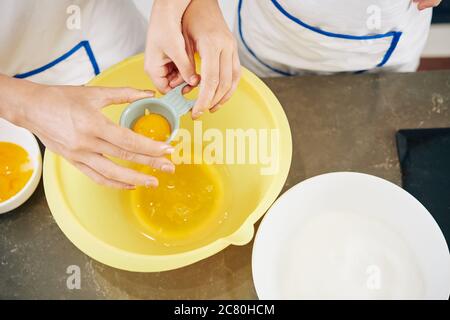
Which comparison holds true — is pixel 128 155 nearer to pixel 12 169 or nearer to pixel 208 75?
pixel 208 75

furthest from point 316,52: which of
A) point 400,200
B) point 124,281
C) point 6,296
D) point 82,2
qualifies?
point 6,296

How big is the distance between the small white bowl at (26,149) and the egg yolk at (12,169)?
11mm

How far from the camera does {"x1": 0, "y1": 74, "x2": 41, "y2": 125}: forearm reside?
0.71m

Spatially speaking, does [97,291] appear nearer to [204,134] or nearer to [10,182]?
[10,182]

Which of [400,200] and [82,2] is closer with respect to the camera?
[400,200]

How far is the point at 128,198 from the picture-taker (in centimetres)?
96

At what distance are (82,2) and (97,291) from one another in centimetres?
58

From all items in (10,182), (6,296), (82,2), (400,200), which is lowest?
(6,296)

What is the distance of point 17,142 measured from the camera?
93 cm

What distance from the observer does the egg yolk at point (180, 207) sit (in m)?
0.94

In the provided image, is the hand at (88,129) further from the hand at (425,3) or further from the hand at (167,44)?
the hand at (425,3)

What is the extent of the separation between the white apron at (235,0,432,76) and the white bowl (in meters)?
0.32

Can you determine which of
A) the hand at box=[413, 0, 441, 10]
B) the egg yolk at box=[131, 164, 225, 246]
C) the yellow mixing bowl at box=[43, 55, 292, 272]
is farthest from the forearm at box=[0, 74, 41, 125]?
the hand at box=[413, 0, 441, 10]

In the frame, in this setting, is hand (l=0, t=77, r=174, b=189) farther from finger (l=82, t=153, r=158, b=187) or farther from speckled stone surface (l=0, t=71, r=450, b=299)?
speckled stone surface (l=0, t=71, r=450, b=299)
